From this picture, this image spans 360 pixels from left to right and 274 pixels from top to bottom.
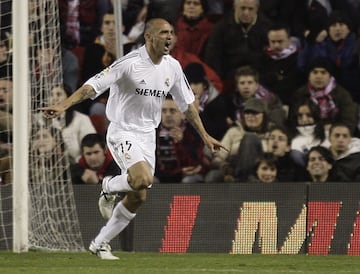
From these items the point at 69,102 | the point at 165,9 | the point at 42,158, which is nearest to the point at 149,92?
the point at 69,102

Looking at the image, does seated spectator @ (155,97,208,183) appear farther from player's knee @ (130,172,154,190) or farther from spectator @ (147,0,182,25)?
player's knee @ (130,172,154,190)

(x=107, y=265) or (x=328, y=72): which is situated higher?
(x=328, y=72)

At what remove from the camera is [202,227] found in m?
12.4

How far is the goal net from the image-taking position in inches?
483

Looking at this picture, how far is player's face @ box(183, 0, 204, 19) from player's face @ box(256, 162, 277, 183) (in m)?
2.45

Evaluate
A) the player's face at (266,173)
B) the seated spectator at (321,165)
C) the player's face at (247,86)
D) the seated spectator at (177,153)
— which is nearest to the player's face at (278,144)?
the player's face at (266,173)

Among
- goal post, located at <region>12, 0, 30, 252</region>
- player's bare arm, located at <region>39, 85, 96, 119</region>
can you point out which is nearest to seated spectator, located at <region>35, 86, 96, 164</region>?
goal post, located at <region>12, 0, 30, 252</region>

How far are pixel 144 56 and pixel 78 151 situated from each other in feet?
12.7

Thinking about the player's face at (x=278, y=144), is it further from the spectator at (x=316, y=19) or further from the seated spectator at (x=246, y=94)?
the spectator at (x=316, y=19)

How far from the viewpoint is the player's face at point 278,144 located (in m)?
12.9

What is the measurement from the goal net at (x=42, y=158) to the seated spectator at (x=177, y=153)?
1235 millimetres

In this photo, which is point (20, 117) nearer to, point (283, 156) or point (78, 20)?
point (283, 156)

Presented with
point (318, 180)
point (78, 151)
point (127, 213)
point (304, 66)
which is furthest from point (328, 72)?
point (127, 213)

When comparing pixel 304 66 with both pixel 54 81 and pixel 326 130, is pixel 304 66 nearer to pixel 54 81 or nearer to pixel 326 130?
pixel 326 130
